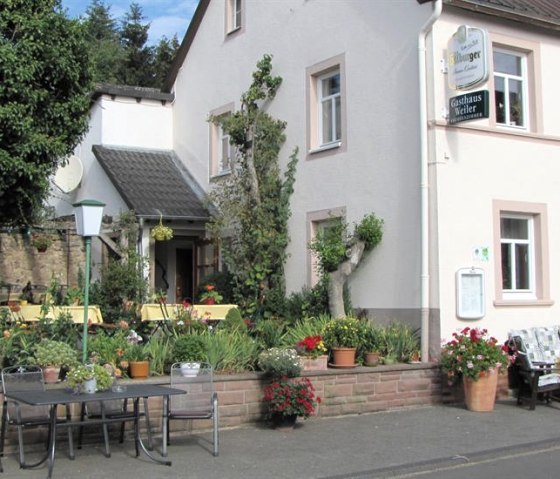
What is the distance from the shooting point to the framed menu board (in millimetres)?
12555

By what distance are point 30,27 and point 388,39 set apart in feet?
20.9

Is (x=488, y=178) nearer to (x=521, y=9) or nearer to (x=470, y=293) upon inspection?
(x=470, y=293)

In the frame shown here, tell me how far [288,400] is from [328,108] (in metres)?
7.10

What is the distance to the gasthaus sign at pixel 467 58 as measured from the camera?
1202 centimetres

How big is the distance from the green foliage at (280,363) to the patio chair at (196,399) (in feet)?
3.78

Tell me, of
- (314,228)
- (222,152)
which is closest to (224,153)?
(222,152)

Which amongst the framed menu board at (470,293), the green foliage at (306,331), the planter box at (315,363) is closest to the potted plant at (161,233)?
the green foliage at (306,331)

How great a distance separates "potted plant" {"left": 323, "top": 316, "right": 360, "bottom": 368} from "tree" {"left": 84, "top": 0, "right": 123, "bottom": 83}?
2642 cm

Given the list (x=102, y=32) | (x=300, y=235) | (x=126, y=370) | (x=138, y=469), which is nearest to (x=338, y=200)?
(x=300, y=235)

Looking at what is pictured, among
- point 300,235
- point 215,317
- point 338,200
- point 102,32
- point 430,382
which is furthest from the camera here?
point 102,32

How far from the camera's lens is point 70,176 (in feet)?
67.5

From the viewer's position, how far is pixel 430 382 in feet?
39.9

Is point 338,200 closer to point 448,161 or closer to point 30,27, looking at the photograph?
point 448,161

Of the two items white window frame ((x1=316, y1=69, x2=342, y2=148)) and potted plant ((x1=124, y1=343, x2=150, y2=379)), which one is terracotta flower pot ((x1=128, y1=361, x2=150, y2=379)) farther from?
white window frame ((x1=316, y1=69, x2=342, y2=148))
